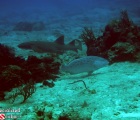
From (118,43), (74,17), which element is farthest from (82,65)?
(74,17)

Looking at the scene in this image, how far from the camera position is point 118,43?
9172 millimetres

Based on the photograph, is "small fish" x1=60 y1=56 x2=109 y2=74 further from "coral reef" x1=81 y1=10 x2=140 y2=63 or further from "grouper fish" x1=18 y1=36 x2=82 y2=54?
"grouper fish" x1=18 y1=36 x2=82 y2=54

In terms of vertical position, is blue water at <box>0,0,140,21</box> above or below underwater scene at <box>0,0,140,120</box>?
above

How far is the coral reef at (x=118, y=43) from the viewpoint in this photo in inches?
339

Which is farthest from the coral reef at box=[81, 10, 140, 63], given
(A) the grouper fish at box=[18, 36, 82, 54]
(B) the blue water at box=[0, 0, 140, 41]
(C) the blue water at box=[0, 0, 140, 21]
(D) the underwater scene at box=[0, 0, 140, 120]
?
(C) the blue water at box=[0, 0, 140, 21]

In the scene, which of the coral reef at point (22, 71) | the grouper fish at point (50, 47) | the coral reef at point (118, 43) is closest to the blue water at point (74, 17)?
the grouper fish at point (50, 47)

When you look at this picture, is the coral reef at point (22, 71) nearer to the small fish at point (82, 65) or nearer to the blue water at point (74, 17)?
the small fish at point (82, 65)

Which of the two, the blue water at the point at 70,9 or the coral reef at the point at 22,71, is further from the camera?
the blue water at the point at 70,9

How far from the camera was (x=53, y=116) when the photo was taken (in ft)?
13.2

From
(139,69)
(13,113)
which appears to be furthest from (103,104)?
(139,69)

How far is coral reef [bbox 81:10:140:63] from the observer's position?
860 centimetres

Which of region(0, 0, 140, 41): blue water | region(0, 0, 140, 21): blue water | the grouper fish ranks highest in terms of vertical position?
region(0, 0, 140, 21): blue water

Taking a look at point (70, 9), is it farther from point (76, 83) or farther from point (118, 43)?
point (76, 83)

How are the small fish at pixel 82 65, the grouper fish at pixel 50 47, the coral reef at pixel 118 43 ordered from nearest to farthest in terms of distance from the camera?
the small fish at pixel 82 65 → the coral reef at pixel 118 43 → the grouper fish at pixel 50 47
